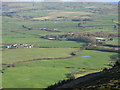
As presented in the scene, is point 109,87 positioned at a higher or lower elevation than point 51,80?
higher


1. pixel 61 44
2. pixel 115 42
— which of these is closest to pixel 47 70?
pixel 61 44

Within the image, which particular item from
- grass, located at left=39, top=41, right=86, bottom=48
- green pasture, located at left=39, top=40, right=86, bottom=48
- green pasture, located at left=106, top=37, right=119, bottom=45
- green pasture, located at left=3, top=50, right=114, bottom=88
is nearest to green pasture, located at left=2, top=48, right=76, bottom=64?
green pasture, located at left=3, top=50, right=114, bottom=88

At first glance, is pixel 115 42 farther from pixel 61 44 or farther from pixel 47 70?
pixel 47 70

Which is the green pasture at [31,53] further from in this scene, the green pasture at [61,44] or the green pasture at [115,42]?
the green pasture at [115,42]

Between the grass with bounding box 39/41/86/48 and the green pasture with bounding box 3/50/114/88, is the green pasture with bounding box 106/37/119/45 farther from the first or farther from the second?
the green pasture with bounding box 3/50/114/88

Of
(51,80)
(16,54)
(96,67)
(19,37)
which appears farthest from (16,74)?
(19,37)

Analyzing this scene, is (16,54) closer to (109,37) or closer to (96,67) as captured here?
(96,67)
